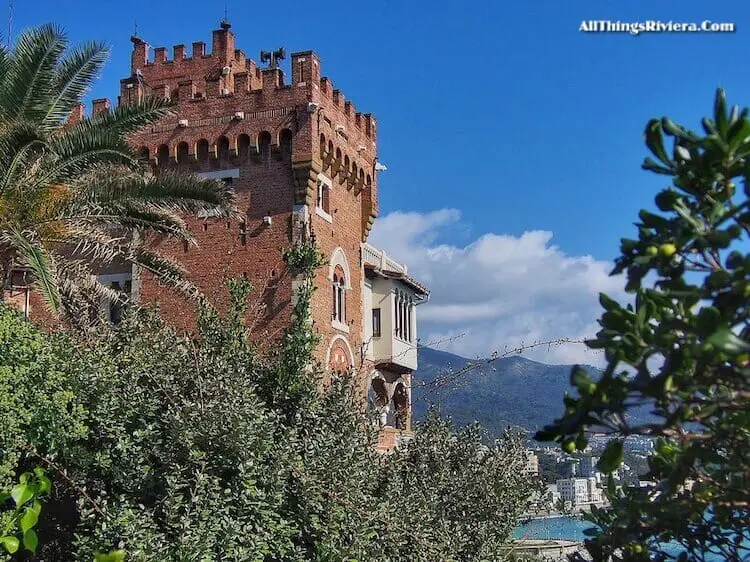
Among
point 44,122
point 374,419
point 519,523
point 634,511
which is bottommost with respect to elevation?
point 519,523

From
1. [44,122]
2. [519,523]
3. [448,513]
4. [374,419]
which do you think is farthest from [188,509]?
[44,122]

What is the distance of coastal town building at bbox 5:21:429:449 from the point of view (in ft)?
67.6

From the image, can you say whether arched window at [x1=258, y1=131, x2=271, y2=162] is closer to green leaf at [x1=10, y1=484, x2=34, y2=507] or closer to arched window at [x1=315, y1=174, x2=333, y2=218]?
arched window at [x1=315, y1=174, x2=333, y2=218]

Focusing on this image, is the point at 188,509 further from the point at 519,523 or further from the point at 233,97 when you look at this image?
the point at 233,97

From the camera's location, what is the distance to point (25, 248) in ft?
38.2

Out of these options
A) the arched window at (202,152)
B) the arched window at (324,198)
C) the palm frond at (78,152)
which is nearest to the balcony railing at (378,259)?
the arched window at (324,198)

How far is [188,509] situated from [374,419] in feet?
12.1

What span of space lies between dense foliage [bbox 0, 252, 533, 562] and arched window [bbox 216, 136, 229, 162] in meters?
9.90

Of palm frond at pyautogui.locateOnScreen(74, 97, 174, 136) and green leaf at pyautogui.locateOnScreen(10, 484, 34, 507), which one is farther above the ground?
palm frond at pyautogui.locateOnScreen(74, 97, 174, 136)

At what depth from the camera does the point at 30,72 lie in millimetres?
12977

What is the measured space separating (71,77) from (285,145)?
25.1 feet

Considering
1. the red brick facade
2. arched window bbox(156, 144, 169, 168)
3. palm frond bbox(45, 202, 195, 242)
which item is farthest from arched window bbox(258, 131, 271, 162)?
palm frond bbox(45, 202, 195, 242)

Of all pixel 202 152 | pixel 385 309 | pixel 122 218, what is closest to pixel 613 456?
pixel 122 218

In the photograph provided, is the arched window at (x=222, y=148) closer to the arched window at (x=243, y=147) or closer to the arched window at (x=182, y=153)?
the arched window at (x=243, y=147)
